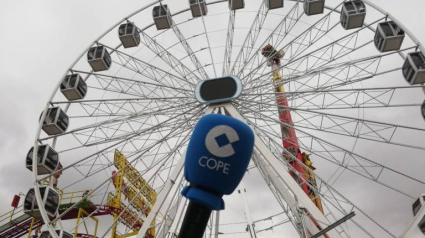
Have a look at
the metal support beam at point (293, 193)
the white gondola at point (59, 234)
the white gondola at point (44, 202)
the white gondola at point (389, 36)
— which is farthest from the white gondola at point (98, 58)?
the white gondola at point (389, 36)

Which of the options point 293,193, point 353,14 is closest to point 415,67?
point 353,14

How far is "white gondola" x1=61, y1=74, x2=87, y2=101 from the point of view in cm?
1386

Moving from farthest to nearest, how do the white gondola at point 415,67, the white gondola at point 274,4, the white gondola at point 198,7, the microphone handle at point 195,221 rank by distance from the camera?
the white gondola at point 198,7 < the white gondola at point 274,4 < the white gondola at point 415,67 < the microphone handle at point 195,221

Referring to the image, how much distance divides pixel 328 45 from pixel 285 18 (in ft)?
9.74

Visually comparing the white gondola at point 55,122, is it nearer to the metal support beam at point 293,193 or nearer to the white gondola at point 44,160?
the white gondola at point 44,160

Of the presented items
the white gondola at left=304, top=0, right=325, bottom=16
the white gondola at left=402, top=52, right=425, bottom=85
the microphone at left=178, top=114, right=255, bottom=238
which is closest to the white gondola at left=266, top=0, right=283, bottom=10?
the white gondola at left=304, top=0, right=325, bottom=16

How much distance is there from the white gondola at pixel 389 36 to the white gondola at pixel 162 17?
8.87m

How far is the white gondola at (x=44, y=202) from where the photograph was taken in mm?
11148

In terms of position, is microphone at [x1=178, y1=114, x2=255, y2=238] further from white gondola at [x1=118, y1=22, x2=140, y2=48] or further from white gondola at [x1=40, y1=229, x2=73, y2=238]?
white gondola at [x1=118, y1=22, x2=140, y2=48]

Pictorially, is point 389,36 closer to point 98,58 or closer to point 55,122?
point 98,58

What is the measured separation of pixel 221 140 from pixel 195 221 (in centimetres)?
62

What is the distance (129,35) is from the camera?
15.1 meters

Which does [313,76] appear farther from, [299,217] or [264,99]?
[299,217]

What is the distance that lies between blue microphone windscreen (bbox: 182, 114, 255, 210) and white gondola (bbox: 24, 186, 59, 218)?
1038 cm
